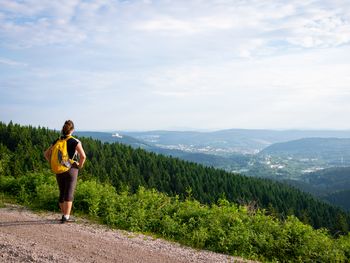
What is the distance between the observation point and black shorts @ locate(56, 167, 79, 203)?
9883 millimetres

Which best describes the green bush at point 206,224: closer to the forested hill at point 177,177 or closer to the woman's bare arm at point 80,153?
the woman's bare arm at point 80,153

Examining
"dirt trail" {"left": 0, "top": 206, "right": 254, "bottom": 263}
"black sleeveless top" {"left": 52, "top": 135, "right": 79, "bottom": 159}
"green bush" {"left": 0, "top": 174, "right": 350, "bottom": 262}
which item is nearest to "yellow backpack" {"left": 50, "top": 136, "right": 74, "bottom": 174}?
"black sleeveless top" {"left": 52, "top": 135, "right": 79, "bottom": 159}

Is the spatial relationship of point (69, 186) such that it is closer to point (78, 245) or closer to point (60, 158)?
point (60, 158)

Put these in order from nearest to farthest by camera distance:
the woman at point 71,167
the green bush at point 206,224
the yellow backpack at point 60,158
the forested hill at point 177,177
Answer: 1. the yellow backpack at point 60,158
2. the woman at point 71,167
3. the green bush at point 206,224
4. the forested hill at point 177,177

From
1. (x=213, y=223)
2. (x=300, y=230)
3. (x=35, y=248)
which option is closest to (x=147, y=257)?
(x=35, y=248)

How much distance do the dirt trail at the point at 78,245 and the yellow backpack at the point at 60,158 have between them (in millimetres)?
1588

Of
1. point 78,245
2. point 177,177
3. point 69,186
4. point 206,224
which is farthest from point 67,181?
point 177,177

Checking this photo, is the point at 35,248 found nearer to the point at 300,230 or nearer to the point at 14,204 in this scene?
the point at 14,204

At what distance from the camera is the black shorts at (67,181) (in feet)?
32.4

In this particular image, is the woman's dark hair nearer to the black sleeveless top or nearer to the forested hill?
the black sleeveless top

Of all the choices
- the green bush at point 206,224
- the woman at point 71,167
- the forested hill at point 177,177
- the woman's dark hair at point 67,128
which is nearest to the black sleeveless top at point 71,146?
the woman at point 71,167

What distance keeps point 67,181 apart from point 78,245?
2.26m

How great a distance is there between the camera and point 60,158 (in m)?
9.70

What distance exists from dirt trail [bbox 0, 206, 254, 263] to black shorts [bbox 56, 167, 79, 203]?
0.79 m
